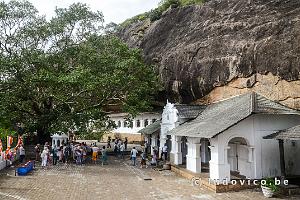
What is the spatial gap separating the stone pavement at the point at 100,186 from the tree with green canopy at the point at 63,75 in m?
8.55

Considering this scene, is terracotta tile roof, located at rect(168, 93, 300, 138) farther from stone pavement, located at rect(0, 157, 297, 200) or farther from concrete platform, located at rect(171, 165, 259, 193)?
stone pavement, located at rect(0, 157, 297, 200)

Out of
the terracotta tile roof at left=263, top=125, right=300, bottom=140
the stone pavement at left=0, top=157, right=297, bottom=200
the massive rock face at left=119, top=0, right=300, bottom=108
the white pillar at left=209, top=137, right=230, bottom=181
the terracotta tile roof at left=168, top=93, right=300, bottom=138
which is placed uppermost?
the massive rock face at left=119, top=0, right=300, bottom=108

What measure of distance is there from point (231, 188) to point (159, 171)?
816cm

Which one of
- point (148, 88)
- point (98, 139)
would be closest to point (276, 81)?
point (148, 88)

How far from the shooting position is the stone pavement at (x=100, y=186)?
15899mm

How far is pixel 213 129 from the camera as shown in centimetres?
1795

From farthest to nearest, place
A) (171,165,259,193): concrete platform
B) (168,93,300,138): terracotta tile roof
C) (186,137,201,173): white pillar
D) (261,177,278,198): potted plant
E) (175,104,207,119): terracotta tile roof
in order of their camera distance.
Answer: (175,104,207,119): terracotta tile roof
(186,137,201,173): white pillar
(168,93,300,138): terracotta tile roof
(171,165,259,193): concrete platform
(261,177,278,198): potted plant

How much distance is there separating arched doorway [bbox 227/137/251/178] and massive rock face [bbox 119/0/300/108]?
12.3 feet

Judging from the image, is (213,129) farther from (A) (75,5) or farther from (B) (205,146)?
(A) (75,5)

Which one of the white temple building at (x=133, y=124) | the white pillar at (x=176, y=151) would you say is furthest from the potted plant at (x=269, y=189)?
the white temple building at (x=133, y=124)

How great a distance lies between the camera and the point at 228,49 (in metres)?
25.8

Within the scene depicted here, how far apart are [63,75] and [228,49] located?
14.4 m

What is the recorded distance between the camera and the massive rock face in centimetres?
2098

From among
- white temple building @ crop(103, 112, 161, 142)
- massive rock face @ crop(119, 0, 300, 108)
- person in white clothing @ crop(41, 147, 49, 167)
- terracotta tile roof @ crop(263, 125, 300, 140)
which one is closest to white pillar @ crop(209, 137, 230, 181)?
terracotta tile roof @ crop(263, 125, 300, 140)
